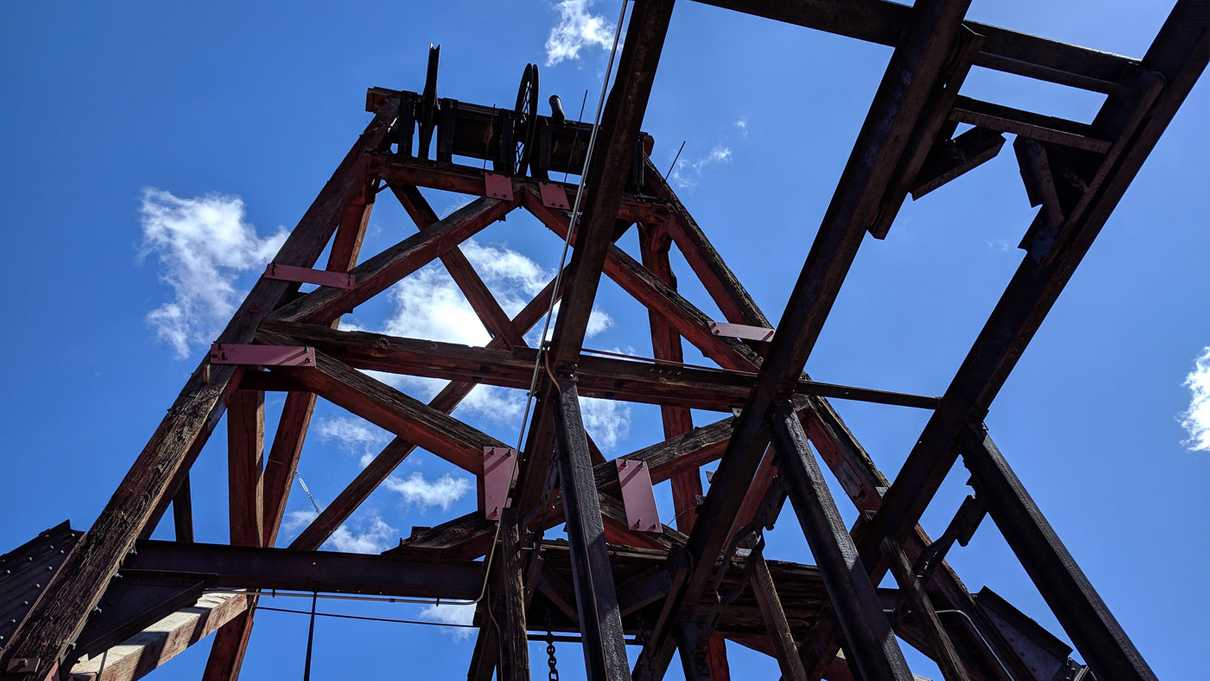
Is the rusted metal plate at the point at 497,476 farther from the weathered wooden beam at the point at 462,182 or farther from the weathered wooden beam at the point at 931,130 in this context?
the weathered wooden beam at the point at 462,182

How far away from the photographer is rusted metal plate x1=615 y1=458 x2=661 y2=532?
5.28 metres

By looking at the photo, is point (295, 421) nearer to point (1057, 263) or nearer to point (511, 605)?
point (511, 605)

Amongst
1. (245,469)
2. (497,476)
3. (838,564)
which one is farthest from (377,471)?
(838,564)

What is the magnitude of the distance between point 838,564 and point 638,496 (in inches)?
78.7

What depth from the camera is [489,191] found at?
7531 mm

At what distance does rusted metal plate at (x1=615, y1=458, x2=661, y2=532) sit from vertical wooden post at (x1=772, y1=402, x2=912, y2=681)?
4.80ft

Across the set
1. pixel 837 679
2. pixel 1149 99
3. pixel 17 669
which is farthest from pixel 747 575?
pixel 17 669

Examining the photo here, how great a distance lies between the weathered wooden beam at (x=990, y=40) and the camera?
3.15 m

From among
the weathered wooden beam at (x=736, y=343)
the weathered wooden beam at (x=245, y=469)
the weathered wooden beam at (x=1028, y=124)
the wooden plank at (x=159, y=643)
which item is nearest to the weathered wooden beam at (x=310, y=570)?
the wooden plank at (x=159, y=643)

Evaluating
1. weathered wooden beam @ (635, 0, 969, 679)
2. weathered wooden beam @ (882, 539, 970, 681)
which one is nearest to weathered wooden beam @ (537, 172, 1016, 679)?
weathered wooden beam @ (882, 539, 970, 681)

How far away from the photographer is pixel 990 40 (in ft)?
10.8

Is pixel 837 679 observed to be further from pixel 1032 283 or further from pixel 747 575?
pixel 1032 283

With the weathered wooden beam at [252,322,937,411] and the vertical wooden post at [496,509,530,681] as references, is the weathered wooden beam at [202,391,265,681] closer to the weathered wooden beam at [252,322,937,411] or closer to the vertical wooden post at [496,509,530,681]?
the weathered wooden beam at [252,322,937,411]

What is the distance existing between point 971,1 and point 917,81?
31cm
